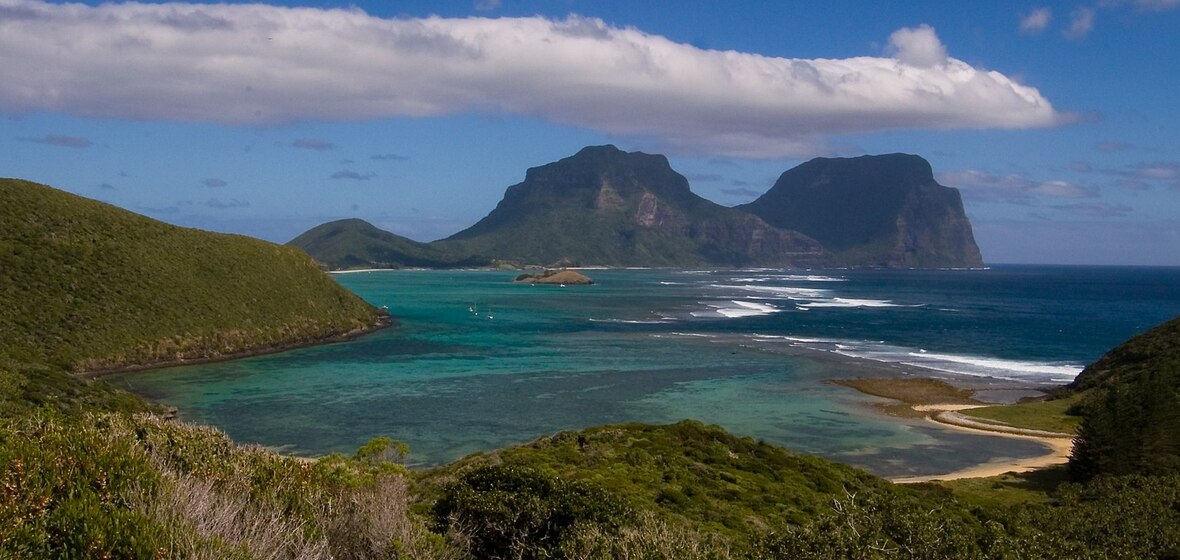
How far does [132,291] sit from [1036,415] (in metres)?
66.1

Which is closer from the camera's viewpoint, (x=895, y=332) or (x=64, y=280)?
(x=64, y=280)

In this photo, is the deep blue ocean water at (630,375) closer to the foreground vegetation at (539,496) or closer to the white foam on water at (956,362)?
the white foam on water at (956,362)

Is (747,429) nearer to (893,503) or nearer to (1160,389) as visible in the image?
(1160,389)

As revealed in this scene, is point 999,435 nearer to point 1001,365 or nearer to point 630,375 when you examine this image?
point 630,375

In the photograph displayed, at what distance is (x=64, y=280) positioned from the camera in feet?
206

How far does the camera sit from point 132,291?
65.9 metres

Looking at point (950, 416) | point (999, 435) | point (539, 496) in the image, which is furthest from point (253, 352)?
point (539, 496)

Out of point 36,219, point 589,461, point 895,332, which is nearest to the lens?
point 589,461

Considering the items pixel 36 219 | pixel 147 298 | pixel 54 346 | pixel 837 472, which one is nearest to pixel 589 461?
pixel 837 472

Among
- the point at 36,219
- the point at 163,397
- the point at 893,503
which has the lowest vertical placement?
the point at 163,397

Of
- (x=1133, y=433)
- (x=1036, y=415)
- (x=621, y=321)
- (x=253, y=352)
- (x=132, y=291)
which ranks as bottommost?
(x=253, y=352)

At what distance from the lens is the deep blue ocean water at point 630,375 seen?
4044 cm

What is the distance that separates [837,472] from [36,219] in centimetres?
7059

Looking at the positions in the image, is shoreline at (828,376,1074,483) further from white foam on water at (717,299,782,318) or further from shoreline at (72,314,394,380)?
white foam on water at (717,299,782,318)
